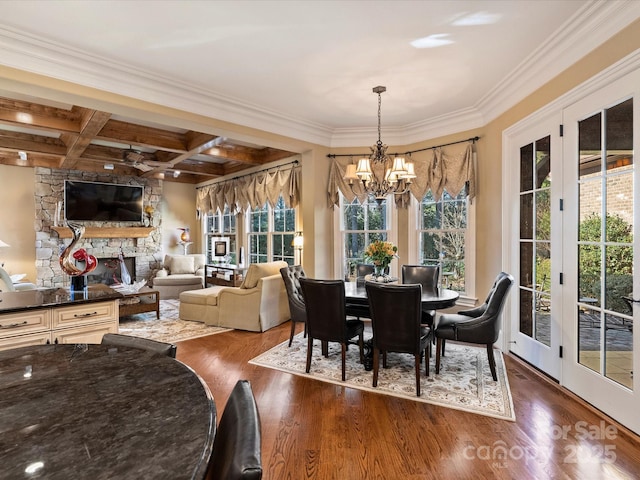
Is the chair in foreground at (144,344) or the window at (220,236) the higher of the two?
the window at (220,236)

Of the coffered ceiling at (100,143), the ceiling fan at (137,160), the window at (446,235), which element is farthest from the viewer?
the ceiling fan at (137,160)

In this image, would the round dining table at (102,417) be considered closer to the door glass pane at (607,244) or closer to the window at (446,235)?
the door glass pane at (607,244)

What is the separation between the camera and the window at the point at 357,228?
17.9 ft

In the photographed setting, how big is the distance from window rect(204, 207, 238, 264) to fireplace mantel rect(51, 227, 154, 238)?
4.63 feet

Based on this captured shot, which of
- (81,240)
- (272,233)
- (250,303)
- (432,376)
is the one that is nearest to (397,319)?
(432,376)

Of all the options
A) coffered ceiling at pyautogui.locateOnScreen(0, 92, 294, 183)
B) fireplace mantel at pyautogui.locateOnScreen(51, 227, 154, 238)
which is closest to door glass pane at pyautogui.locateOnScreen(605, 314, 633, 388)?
coffered ceiling at pyautogui.locateOnScreen(0, 92, 294, 183)

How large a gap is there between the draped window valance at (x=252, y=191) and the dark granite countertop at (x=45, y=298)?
3.77 meters

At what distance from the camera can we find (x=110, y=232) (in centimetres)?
767

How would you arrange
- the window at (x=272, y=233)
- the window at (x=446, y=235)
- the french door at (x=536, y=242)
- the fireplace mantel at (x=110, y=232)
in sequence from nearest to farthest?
the french door at (x=536, y=242)
the window at (x=446, y=235)
the window at (x=272, y=233)
the fireplace mantel at (x=110, y=232)

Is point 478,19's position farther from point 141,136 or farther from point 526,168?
point 141,136

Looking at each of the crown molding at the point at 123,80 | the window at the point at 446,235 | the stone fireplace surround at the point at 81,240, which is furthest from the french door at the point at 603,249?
the stone fireplace surround at the point at 81,240

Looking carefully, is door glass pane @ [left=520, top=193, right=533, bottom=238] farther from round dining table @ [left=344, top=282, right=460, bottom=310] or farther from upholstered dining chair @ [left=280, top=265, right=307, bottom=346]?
upholstered dining chair @ [left=280, top=265, right=307, bottom=346]

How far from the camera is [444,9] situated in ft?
8.14

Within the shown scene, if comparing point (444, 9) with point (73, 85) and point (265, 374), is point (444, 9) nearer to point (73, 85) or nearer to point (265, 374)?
point (73, 85)
